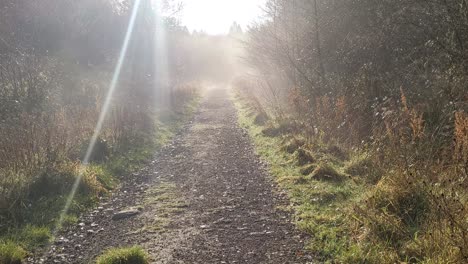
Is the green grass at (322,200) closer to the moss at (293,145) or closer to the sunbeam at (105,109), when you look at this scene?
the moss at (293,145)

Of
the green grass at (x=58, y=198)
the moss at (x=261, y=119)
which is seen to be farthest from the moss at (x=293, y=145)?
the moss at (x=261, y=119)

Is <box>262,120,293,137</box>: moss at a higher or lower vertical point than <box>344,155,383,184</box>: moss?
lower

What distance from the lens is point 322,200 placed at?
6.21 metres

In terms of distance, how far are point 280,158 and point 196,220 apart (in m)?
3.89

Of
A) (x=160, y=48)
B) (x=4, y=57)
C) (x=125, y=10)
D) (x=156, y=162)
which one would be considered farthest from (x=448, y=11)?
(x=160, y=48)

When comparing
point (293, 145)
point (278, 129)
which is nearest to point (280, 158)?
point (293, 145)

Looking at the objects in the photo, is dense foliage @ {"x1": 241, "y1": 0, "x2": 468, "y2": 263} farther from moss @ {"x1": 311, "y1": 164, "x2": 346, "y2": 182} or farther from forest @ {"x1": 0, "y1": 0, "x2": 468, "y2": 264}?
moss @ {"x1": 311, "y1": 164, "x2": 346, "y2": 182}

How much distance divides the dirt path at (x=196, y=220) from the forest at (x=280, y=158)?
0.03 m

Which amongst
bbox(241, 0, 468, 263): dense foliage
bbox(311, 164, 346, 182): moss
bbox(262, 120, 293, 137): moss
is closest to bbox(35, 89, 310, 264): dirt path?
bbox(311, 164, 346, 182): moss

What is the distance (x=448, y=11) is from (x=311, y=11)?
614 cm

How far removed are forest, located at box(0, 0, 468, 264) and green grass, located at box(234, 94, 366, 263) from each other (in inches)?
1.2

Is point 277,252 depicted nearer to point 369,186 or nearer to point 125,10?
point 369,186

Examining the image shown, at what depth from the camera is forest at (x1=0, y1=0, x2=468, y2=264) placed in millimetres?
4688

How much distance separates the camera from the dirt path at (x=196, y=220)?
4.88 metres
